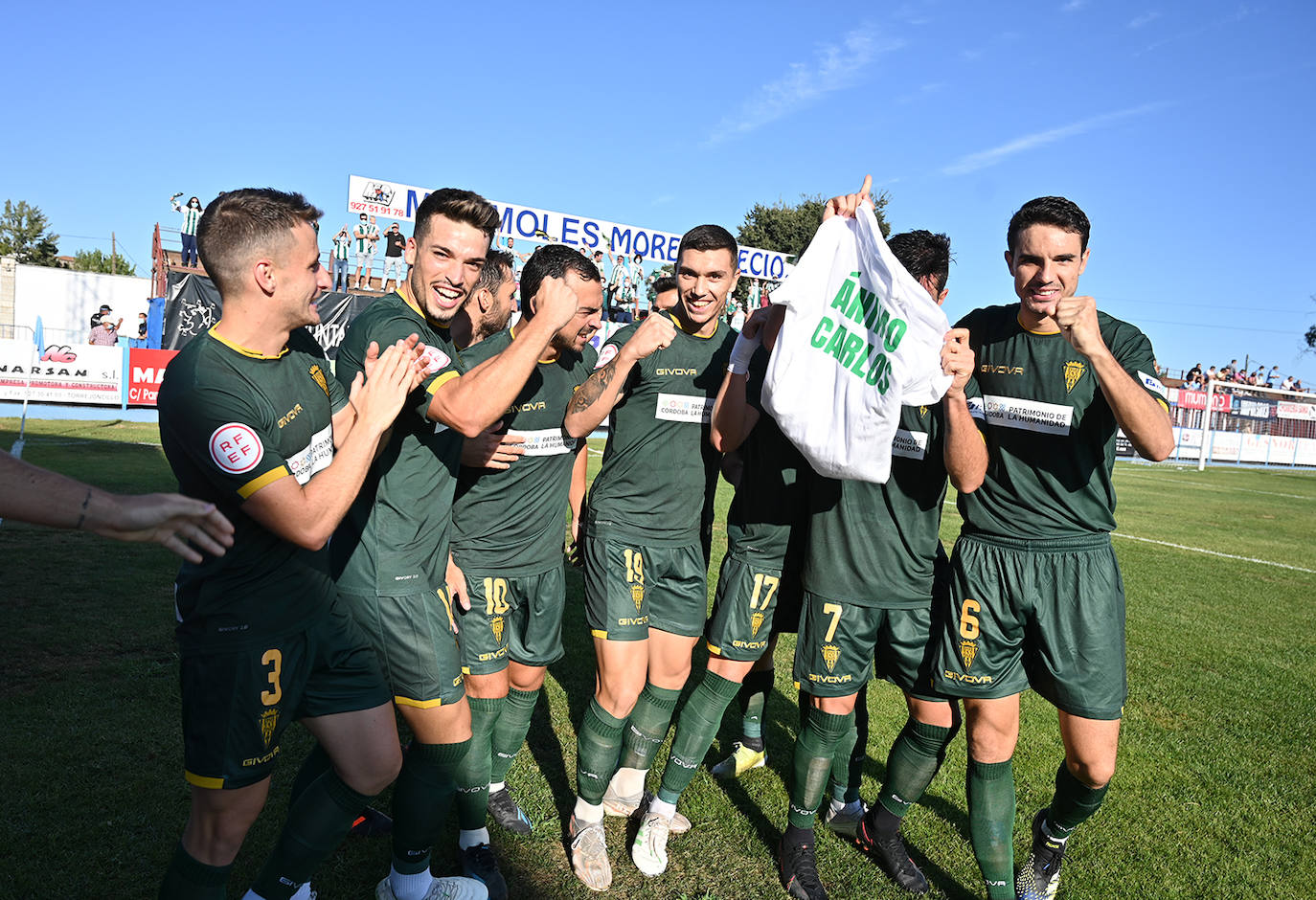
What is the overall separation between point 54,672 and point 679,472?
405 centimetres

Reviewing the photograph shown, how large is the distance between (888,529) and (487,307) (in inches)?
87.6

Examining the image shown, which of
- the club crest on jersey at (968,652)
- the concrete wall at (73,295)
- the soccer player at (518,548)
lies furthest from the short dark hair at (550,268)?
the concrete wall at (73,295)

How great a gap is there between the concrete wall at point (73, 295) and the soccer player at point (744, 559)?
3697 centimetres

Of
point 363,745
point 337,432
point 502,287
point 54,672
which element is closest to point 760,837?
point 363,745

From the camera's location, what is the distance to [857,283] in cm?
303

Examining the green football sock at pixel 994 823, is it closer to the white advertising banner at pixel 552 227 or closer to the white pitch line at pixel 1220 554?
the white pitch line at pixel 1220 554

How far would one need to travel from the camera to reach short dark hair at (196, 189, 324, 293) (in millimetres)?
2320

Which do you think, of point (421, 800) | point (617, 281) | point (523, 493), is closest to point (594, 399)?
point (523, 493)

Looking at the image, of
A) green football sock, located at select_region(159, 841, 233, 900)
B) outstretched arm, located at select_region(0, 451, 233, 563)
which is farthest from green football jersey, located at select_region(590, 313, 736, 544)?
outstretched arm, located at select_region(0, 451, 233, 563)

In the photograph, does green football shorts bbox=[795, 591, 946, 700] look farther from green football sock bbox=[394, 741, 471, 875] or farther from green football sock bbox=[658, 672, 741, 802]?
green football sock bbox=[394, 741, 471, 875]

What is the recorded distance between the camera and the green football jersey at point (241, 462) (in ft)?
7.14

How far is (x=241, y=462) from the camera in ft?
7.11

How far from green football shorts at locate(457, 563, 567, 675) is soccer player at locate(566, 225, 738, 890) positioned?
0.19 metres

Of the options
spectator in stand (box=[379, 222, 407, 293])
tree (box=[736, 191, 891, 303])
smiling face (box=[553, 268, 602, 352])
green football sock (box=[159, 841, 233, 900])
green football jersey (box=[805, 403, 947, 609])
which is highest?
tree (box=[736, 191, 891, 303])
